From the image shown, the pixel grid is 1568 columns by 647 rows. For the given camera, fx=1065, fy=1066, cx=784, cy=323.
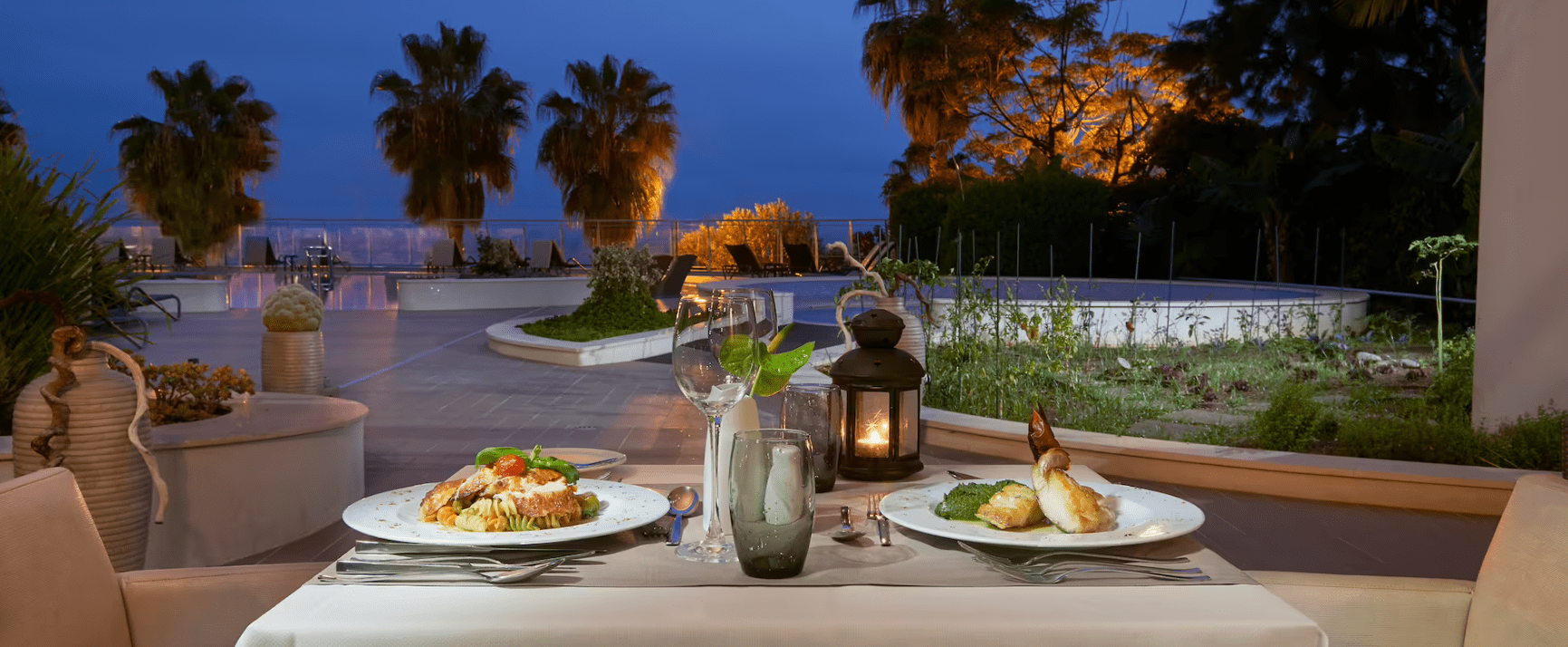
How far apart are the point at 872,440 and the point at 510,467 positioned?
57 cm

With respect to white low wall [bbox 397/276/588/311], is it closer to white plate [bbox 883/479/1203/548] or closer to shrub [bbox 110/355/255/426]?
shrub [bbox 110/355/255/426]

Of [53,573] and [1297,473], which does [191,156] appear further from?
[53,573]

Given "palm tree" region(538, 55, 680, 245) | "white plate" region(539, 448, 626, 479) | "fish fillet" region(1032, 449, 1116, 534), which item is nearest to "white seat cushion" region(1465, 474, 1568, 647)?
"fish fillet" region(1032, 449, 1116, 534)

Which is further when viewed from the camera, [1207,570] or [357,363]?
[357,363]

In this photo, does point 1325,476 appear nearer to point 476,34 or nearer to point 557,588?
point 557,588

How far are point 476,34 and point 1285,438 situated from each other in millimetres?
22114

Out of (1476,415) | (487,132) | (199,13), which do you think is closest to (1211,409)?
(1476,415)

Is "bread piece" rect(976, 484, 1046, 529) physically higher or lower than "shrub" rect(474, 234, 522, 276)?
lower

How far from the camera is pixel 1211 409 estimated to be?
5176mm

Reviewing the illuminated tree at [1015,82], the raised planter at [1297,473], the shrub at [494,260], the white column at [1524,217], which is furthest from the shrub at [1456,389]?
the illuminated tree at [1015,82]

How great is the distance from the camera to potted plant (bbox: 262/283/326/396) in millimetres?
4371

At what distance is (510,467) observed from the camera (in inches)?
50.2

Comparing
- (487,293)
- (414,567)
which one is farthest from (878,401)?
(487,293)

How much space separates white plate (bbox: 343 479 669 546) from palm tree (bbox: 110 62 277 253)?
81.2ft
